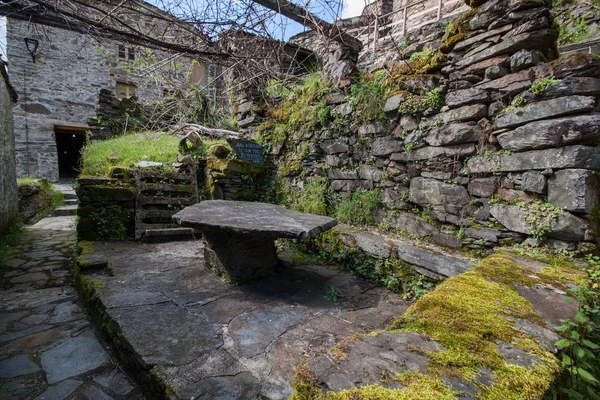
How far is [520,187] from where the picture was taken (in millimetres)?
2393

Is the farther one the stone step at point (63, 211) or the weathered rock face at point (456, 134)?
the stone step at point (63, 211)

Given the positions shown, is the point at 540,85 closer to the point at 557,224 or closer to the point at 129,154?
the point at 557,224

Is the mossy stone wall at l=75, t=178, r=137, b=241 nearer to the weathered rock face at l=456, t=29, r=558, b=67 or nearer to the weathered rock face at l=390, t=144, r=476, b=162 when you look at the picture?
the weathered rock face at l=390, t=144, r=476, b=162

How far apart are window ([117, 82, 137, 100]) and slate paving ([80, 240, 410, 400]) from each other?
11.2 metres

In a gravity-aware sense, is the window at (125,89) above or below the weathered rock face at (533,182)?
above

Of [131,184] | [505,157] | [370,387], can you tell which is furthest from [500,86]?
[131,184]

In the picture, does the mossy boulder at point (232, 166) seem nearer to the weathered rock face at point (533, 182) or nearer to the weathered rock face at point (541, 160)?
the weathered rock face at point (541, 160)

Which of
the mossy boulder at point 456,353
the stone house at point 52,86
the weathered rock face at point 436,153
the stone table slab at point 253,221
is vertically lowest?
the mossy boulder at point 456,353

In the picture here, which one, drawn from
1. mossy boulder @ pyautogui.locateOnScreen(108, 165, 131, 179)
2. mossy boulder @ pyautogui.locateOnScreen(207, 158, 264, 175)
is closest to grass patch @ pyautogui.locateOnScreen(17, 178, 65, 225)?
mossy boulder @ pyautogui.locateOnScreen(108, 165, 131, 179)

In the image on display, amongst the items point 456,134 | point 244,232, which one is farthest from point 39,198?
point 456,134

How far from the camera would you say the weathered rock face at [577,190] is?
80.2 inches

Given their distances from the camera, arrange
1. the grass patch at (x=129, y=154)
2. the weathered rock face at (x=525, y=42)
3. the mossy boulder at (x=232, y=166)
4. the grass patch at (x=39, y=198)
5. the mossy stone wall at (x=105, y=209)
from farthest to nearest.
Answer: the grass patch at (x=39, y=198), the grass patch at (x=129, y=154), the mossy boulder at (x=232, y=166), the mossy stone wall at (x=105, y=209), the weathered rock face at (x=525, y=42)

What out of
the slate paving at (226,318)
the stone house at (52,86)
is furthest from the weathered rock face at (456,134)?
the stone house at (52,86)

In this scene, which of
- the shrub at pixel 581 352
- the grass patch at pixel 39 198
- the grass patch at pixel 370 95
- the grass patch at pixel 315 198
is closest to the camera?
the shrub at pixel 581 352
